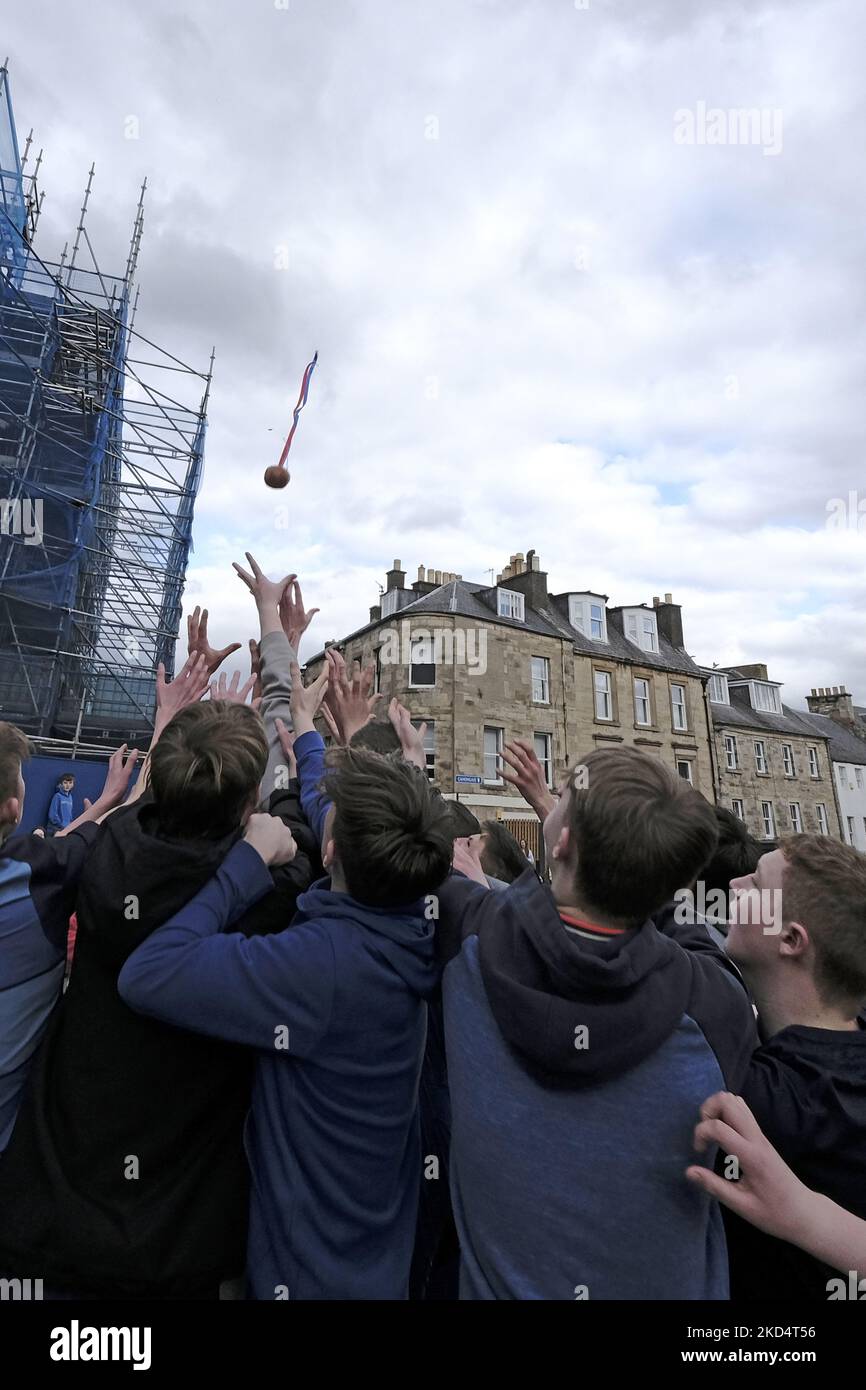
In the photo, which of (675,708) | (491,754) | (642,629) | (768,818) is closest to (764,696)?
(768,818)

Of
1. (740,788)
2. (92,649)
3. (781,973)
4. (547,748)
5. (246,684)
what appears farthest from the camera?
(740,788)

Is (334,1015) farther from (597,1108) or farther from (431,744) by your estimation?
(431,744)

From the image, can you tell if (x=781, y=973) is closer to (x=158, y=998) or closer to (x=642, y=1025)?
(x=642, y=1025)

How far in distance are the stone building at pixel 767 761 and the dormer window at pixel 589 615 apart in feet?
18.6

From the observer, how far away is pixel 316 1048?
1658 mm

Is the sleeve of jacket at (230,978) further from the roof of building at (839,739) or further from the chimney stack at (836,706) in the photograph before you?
the chimney stack at (836,706)

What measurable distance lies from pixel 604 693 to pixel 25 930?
23.0 meters

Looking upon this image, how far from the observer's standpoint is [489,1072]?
1557 mm

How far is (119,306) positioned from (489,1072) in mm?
20518

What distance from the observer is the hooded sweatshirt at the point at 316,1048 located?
1.57m

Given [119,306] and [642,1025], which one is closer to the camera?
[642,1025]

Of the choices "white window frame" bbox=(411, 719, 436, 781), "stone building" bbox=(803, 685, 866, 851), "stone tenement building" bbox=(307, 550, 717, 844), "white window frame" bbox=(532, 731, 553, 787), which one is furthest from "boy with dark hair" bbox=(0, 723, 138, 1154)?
"stone building" bbox=(803, 685, 866, 851)
